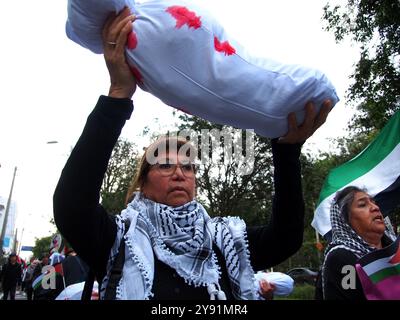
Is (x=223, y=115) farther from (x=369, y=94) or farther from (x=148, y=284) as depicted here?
(x=369, y=94)

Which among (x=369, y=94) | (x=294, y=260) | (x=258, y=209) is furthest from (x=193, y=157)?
(x=294, y=260)

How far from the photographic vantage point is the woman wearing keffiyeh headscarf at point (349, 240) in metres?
2.48

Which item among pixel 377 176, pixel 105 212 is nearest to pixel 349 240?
pixel 105 212

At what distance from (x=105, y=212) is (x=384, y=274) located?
1.59 meters

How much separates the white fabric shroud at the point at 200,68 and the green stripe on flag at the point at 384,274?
4.27 feet

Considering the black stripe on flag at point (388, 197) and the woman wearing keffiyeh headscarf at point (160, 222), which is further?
the black stripe on flag at point (388, 197)

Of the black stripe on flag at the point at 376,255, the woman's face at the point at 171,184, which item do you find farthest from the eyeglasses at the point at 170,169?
the black stripe on flag at the point at 376,255

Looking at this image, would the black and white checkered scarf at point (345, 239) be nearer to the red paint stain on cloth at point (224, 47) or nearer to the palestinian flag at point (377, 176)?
the palestinian flag at point (377, 176)

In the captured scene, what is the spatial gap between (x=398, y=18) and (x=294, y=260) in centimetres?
3622

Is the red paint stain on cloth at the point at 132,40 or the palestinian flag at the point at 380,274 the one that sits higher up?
the red paint stain on cloth at the point at 132,40

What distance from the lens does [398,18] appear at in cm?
1060

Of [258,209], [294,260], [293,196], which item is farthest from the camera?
[294,260]

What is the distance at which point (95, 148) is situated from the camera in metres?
1.40

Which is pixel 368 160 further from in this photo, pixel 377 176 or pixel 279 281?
pixel 279 281
